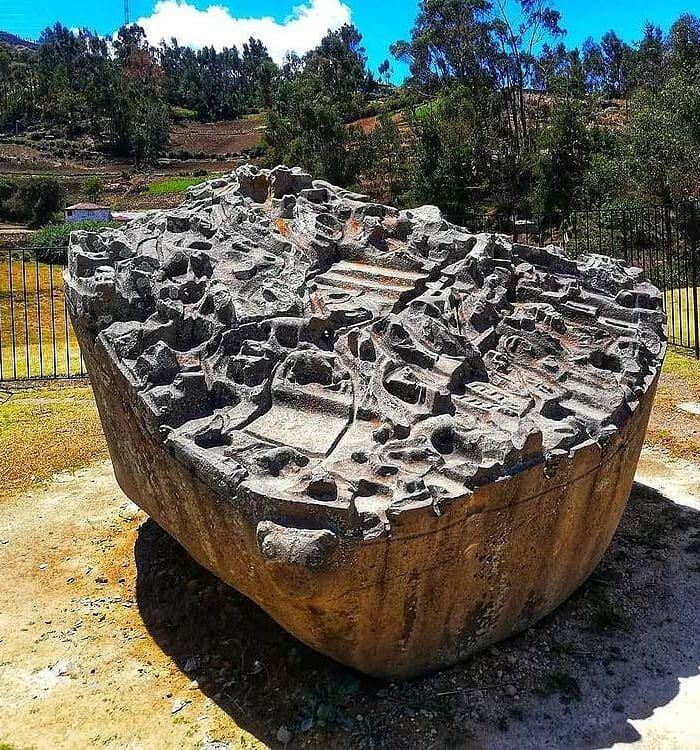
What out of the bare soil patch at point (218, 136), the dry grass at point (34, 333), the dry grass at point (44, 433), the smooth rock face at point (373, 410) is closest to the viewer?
the smooth rock face at point (373, 410)

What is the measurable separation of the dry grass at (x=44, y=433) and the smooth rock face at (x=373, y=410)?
300cm

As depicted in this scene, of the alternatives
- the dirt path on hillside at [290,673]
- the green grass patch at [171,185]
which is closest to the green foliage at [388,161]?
the green grass patch at [171,185]

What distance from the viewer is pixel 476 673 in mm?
4191

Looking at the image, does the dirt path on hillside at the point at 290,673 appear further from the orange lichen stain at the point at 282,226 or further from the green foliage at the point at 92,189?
the green foliage at the point at 92,189

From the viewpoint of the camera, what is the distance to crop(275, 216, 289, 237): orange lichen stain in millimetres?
5823

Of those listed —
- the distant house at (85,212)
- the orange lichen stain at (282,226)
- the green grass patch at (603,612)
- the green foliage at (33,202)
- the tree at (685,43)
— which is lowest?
the green grass patch at (603,612)

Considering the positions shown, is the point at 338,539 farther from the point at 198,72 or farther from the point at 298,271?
the point at 198,72

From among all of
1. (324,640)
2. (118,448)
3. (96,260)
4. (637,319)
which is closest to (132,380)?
(118,448)

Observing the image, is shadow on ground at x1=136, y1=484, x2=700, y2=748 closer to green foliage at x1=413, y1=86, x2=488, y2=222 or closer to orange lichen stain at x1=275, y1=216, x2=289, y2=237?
orange lichen stain at x1=275, y1=216, x2=289, y2=237

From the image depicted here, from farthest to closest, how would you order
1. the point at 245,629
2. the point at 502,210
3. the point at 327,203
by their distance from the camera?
the point at 502,210
the point at 327,203
the point at 245,629

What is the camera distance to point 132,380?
4.26 metres

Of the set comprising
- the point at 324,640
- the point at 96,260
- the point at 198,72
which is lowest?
the point at 324,640

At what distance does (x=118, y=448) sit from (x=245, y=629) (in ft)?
4.77

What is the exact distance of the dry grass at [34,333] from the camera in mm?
11859
